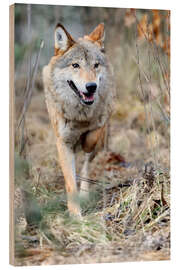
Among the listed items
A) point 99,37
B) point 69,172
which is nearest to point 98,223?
point 69,172

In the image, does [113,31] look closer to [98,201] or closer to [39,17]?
[39,17]

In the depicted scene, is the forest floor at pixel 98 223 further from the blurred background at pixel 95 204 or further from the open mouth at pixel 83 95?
the open mouth at pixel 83 95

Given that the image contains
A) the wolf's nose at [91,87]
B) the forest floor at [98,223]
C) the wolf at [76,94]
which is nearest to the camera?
the forest floor at [98,223]

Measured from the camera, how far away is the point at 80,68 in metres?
4.51

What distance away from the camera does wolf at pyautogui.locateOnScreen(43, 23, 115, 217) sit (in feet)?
14.8

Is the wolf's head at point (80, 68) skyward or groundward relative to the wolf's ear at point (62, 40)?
groundward

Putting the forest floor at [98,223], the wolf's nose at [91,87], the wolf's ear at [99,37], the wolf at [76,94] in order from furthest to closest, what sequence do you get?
the wolf's ear at [99,37], the wolf at [76,94], the wolf's nose at [91,87], the forest floor at [98,223]

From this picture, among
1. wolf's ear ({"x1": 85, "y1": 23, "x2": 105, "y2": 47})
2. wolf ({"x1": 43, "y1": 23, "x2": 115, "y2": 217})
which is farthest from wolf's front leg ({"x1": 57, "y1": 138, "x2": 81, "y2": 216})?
wolf's ear ({"x1": 85, "y1": 23, "x2": 105, "y2": 47})

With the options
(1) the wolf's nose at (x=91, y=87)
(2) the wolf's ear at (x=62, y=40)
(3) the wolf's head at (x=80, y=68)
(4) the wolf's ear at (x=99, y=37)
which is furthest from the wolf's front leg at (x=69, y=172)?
(4) the wolf's ear at (x=99, y=37)

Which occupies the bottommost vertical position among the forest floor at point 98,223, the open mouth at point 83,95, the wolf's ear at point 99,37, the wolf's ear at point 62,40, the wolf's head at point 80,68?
the forest floor at point 98,223

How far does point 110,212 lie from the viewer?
4484 millimetres

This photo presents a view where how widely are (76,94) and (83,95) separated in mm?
137

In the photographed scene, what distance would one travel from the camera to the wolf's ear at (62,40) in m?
4.52

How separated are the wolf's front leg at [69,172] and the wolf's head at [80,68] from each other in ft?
1.66
